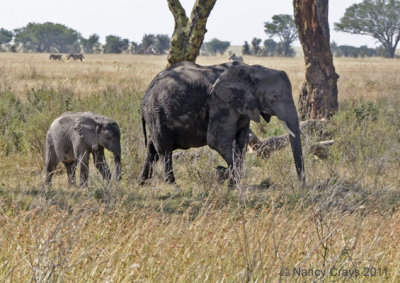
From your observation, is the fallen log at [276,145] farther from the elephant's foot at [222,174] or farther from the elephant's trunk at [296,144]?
the elephant's trunk at [296,144]

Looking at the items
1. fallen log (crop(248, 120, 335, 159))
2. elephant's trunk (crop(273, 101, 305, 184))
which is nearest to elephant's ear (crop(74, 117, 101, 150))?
elephant's trunk (crop(273, 101, 305, 184))

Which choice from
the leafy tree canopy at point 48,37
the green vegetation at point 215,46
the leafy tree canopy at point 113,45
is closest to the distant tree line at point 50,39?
the leafy tree canopy at point 48,37

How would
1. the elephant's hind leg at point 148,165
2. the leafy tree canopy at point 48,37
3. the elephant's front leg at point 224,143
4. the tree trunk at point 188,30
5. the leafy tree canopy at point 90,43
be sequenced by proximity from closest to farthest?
the elephant's front leg at point 224,143, the elephant's hind leg at point 148,165, the tree trunk at point 188,30, the leafy tree canopy at point 90,43, the leafy tree canopy at point 48,37

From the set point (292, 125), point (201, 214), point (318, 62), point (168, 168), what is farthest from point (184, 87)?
point (318, 62)

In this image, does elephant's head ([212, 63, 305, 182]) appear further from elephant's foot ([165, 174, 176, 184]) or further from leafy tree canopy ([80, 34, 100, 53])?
leafy tree canopy ([80, 34, 100, 53])

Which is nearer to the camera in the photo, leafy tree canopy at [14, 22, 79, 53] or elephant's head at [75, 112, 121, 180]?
elephant's head at [75, 112, 121, 180]

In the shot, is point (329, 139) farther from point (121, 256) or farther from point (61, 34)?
point (61, 34)

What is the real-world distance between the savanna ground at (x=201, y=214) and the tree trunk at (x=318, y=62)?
0.83 metres

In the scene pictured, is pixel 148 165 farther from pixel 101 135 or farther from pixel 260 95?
pixel 260 95

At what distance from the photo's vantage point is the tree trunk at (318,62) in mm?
12305

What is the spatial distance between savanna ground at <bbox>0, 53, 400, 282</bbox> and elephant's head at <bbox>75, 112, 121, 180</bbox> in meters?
0.45

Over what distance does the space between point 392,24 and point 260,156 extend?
73.2m

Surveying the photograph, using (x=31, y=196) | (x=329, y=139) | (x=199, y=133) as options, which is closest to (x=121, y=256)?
(x=31, y=196)

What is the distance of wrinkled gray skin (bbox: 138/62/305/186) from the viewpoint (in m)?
6.90
